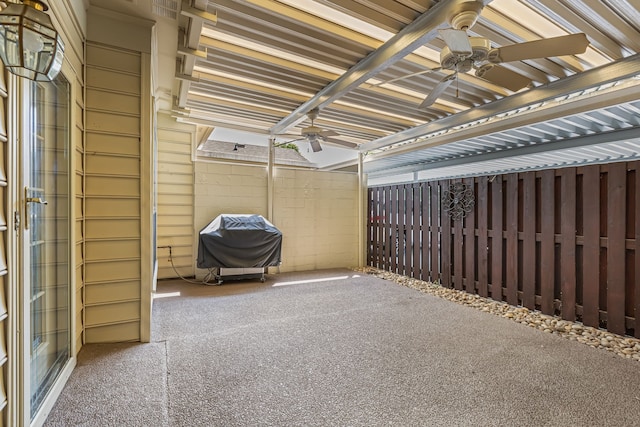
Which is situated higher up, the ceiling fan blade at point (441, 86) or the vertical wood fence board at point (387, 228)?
the ceiling fan blade at point (441, 86)

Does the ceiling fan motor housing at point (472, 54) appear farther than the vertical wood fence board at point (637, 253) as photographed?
No

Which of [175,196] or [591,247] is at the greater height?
[175,196]

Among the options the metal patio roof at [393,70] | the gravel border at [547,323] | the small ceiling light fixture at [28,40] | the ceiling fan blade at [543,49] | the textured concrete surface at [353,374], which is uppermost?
the metal patio roof at [393,70]

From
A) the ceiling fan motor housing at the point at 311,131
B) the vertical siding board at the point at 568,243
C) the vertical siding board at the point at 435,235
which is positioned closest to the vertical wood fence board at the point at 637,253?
the vertical siding board at the point at 568,243

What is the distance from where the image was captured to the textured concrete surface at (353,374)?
6.52 feet

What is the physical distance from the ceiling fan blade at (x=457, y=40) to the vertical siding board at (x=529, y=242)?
2.86 metres

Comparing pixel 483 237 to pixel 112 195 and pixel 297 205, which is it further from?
pixel 112 195

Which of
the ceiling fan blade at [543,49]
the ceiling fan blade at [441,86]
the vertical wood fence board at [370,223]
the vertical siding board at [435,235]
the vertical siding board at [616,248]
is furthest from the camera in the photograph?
the vertical wood fence board at [370,223]

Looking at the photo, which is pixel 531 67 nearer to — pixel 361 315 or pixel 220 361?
pixel 361 315

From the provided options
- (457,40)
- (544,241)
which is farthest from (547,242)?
(457,40)

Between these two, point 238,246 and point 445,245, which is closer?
point 238,246

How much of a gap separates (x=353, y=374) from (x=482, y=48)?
9.34 feet

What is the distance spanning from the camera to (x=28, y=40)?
1284 millimetres

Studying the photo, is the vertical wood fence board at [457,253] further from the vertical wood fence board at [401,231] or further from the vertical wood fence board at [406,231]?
the vertical wood fence board at [401,231]
